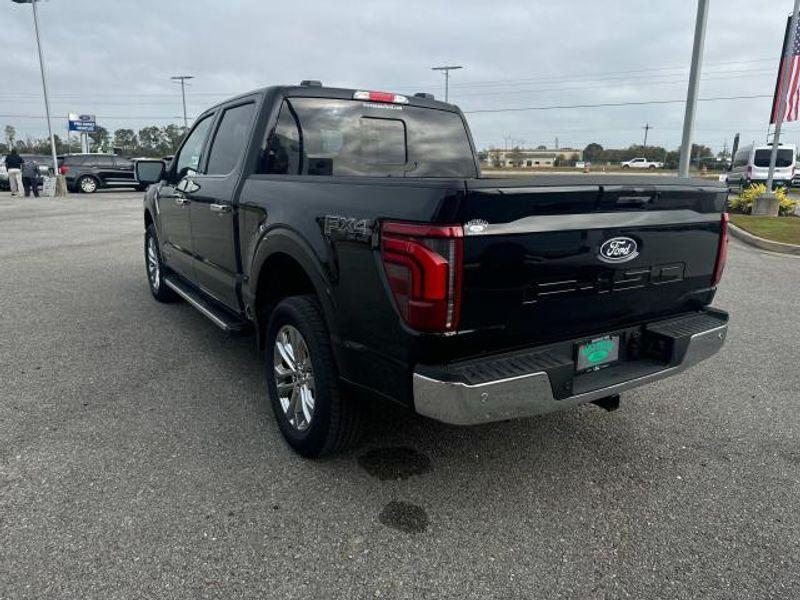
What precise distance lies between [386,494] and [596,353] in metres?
1.18

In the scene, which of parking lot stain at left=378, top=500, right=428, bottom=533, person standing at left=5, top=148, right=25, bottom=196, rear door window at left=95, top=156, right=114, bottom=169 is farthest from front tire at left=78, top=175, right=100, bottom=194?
parking lot stain at left=378, top=500, right=428, bottom=533

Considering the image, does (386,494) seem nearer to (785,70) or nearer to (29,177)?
(785,70)

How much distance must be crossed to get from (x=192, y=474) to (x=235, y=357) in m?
1.79

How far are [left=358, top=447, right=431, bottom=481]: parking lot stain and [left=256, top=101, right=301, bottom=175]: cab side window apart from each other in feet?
5.91

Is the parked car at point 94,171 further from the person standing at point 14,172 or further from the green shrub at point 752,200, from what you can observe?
the green shrub at point 752,200

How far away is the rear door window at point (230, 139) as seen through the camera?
13.0ft

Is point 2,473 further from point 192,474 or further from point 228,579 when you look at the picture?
point 228,579

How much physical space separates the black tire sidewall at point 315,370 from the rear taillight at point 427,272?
0.64m

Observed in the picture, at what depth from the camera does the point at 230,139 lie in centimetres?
422

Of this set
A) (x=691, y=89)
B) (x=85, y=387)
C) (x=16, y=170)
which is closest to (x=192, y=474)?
(x=85, y=387)

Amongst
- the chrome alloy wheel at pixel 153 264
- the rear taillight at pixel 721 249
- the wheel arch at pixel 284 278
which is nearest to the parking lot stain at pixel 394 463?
the wheel arch at pixel 284 278

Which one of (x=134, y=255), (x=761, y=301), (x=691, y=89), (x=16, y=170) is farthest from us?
(x=16, y=170)

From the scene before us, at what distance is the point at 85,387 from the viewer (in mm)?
4008

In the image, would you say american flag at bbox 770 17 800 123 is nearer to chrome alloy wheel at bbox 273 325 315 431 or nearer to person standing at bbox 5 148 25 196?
chrome alloy wheel at bbox 273 325 315 431
